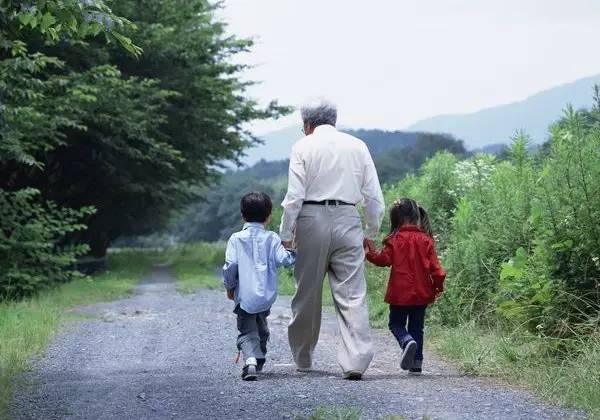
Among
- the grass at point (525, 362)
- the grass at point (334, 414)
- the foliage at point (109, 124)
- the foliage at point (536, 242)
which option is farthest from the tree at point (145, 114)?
the grass at point (334, 414)

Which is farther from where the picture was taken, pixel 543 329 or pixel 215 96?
pixel 215 96

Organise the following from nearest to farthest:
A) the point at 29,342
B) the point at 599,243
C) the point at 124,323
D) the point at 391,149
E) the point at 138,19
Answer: the point at 599,243
the point at 29,342
the point at 124,323
the point at 138,19
the point at 391,149

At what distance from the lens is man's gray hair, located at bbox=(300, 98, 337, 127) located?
349 inches

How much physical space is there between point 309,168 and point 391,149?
60027 mm

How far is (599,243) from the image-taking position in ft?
27.1

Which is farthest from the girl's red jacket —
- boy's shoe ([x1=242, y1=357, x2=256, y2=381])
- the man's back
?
boy's shoe ([x1=242, y1=357, x2=256, y2=381])

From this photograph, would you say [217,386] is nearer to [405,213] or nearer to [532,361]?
[405,213]

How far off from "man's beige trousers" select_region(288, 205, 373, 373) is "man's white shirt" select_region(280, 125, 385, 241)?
117 mm

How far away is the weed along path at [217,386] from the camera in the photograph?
6875mm

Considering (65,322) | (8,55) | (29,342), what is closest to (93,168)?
(8,55)

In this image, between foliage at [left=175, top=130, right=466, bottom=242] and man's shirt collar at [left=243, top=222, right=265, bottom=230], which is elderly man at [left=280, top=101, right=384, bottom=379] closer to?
man's shirt collar at [left=243, top=222, right=265, bottom=230]

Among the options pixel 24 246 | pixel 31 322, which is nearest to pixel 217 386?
pixel 31 322

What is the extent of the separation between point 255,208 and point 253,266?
47 cm

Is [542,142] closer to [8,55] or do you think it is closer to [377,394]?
[377,394]
